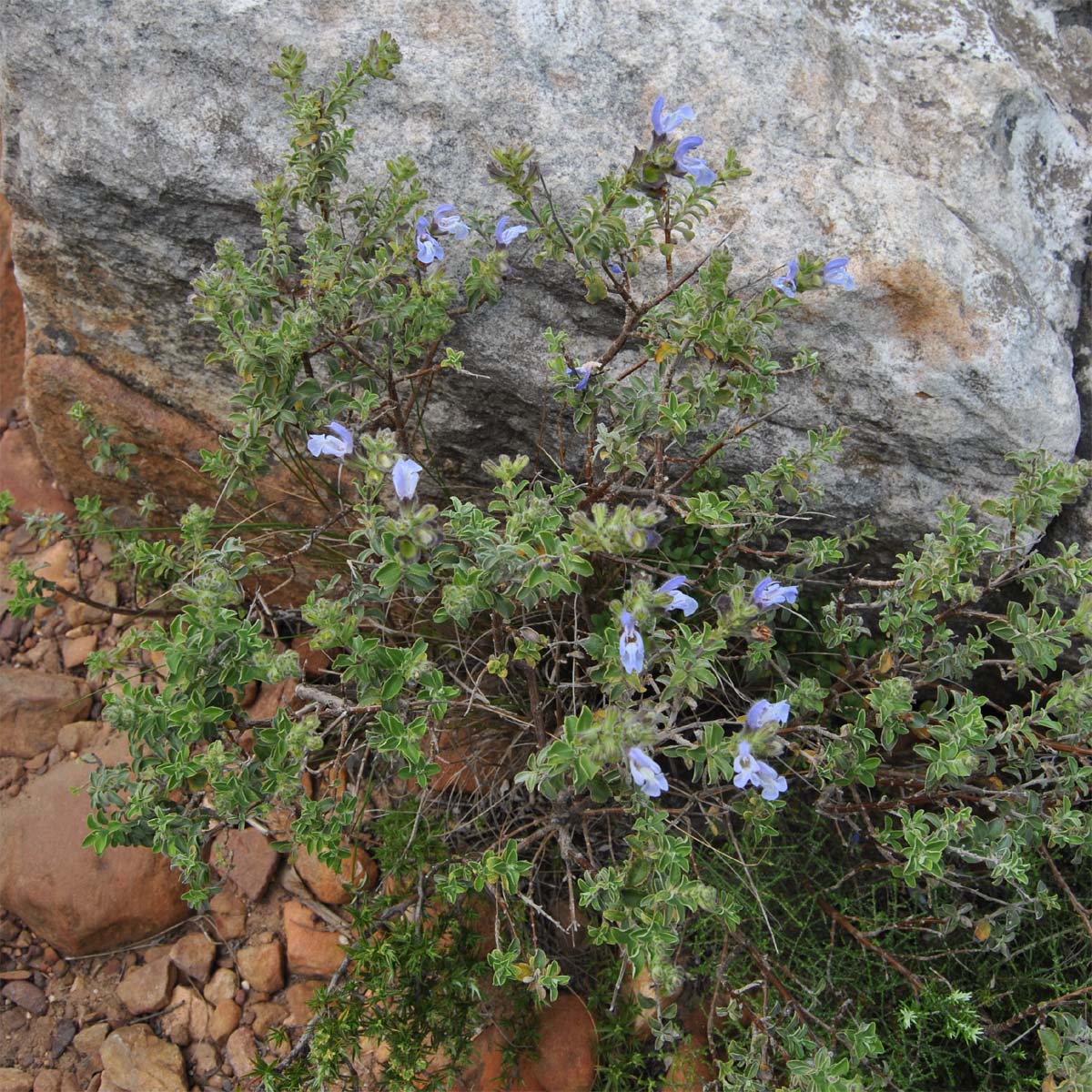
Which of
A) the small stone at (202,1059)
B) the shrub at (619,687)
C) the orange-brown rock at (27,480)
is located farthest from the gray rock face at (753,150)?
the small stone at (202,1059)

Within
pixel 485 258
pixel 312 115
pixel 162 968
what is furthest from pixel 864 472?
pixel 162 968

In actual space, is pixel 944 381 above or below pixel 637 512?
above

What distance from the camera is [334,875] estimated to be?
2863 mm

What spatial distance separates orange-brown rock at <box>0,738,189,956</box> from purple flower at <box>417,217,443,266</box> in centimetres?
173

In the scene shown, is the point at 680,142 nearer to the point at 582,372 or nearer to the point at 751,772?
the point at 582,372

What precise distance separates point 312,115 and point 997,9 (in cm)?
187

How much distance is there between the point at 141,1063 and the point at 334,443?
5.72 ft

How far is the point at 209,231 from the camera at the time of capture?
2.76 metres

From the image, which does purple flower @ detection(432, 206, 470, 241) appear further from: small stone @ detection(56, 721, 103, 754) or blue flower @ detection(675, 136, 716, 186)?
small stone @ detection(56, 721, 103, 754)

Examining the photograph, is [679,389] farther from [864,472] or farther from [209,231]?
[209,231]

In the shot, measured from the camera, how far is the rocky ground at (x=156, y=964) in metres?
2.67

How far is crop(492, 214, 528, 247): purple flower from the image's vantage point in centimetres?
235

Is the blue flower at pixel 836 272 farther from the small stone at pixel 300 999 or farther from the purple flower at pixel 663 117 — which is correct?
the small stone at pixel 300 999

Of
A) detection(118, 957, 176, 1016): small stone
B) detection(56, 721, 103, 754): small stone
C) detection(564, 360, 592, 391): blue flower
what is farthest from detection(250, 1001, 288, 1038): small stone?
detection(564, 360, 592, 391): blue flower
